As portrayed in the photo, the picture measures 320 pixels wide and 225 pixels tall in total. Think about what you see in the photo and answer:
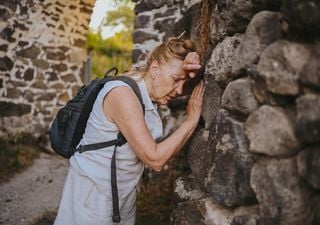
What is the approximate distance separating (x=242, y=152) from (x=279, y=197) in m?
0.24

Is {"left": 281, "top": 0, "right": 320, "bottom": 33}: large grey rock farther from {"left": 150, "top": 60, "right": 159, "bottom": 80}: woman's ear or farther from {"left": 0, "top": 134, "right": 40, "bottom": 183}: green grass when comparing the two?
{"left": 0, "top": 134, "right": 40, "bottom": 183}: green grass

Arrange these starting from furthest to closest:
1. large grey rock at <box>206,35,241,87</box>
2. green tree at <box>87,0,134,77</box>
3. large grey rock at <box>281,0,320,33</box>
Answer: green tree at <box>87,0,134,77</box> → large grey rock at <box>206,35,241,87</box> → large grey rock at <box>281,0,320,33</box>

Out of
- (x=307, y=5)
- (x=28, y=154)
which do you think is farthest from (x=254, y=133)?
(x=28, y=154)

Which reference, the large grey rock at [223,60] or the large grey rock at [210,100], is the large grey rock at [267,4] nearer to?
the large grey rock at [223,60]

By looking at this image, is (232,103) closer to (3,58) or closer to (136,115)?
(136,115)

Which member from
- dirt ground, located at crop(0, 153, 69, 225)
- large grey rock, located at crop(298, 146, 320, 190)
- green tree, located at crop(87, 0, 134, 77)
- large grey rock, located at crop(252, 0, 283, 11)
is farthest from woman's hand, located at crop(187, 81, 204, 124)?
green tree, located at crop(87, 0, 134, 77)

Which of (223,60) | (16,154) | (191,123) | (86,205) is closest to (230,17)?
(223,60)

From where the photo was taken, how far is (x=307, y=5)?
1.00m

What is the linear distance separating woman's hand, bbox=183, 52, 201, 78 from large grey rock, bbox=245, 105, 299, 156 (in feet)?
1.61

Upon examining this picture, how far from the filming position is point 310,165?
1.06m

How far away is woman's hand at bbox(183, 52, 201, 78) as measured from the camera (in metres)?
1.71

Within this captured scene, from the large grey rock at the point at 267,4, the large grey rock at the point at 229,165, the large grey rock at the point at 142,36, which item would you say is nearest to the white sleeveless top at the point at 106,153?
the large grey rock at the point at 229,165

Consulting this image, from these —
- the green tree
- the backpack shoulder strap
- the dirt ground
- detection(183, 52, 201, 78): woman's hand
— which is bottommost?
the dirt ground

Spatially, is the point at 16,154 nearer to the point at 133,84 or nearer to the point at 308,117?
the point at 133,84
